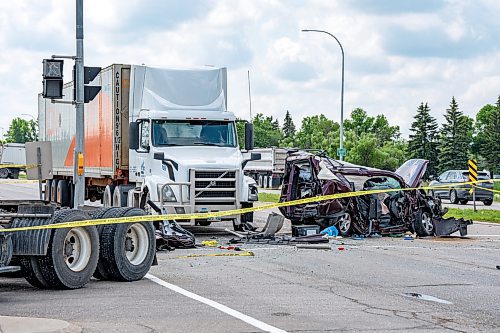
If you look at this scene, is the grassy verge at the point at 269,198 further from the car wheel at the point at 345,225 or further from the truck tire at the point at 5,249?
the truck tire at the point at 5,249

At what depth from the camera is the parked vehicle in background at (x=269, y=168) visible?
66.1 metres

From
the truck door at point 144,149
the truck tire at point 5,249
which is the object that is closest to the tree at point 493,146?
the truck door at point 144,149

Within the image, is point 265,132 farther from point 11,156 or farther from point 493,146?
point 11,156

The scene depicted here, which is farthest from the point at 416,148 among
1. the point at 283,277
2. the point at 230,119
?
the point at 283,277

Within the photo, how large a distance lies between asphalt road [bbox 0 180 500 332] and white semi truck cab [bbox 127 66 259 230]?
390 centimetres

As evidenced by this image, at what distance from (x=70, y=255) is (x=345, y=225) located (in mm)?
9404

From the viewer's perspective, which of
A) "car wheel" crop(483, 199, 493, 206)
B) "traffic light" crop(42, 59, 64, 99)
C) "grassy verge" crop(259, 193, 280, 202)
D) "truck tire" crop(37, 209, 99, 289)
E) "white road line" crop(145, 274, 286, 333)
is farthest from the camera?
"grassy verge" crop(259, 193, 280, 202)

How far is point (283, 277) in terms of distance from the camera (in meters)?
13.0

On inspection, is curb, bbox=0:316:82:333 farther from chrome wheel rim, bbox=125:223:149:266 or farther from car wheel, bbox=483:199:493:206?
car wheel, bbox=483:199:493:206

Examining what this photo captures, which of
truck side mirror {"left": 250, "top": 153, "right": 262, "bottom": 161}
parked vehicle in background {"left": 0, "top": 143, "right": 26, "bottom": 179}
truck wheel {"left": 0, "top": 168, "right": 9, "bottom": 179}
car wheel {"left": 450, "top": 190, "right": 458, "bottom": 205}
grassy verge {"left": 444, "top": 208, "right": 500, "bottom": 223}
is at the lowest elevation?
grassy verge {"left": 444, "top": 208, "right": 500, "bottom": 223}

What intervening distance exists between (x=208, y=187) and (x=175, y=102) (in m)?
2.68

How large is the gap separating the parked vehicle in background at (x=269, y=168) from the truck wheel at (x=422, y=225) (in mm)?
44367

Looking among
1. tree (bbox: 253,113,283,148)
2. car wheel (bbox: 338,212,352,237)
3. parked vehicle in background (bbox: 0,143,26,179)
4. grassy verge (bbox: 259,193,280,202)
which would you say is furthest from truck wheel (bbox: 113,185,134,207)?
tree (bbox: 253,113,283,148)

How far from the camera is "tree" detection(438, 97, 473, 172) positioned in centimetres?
9450
